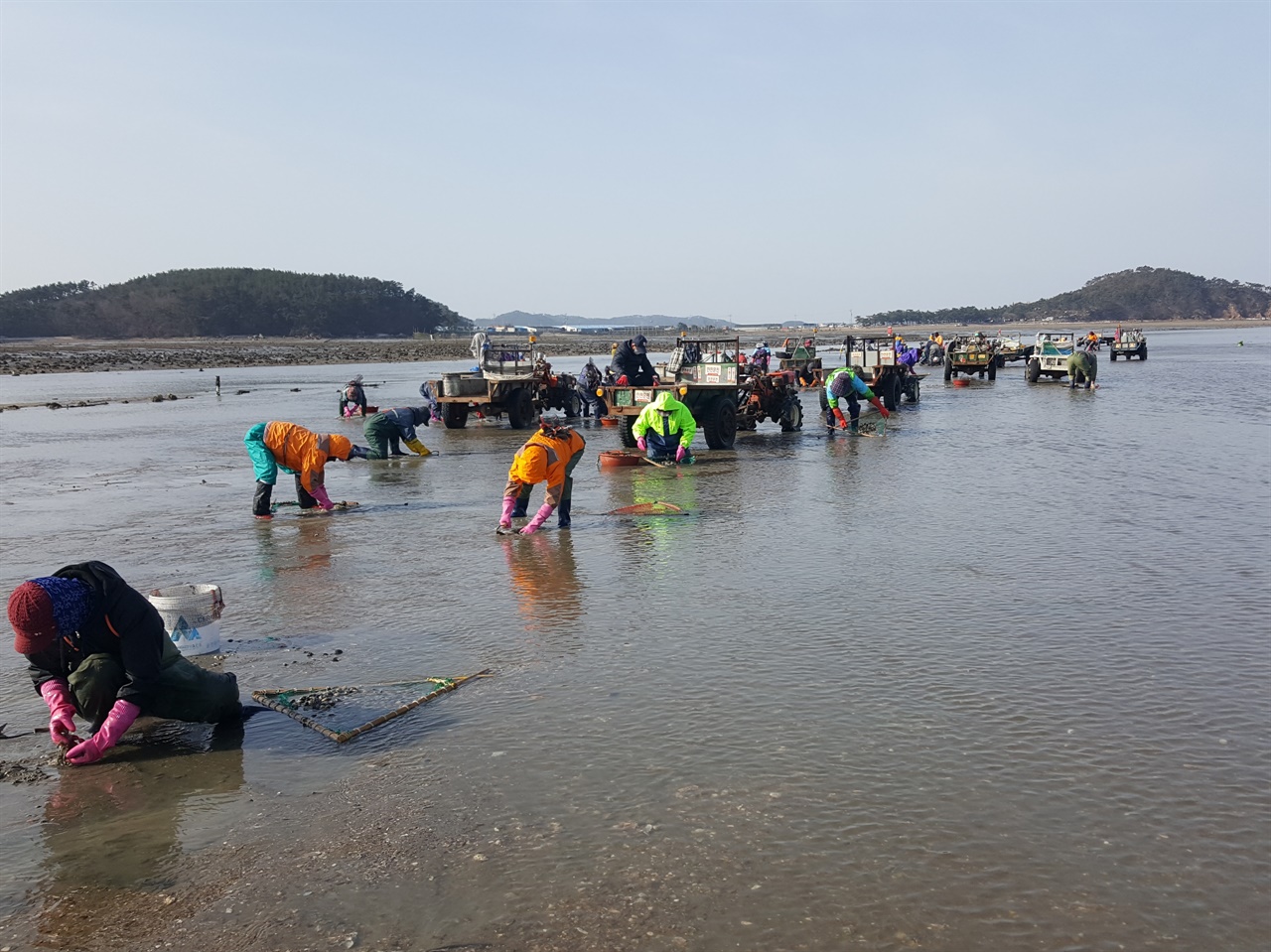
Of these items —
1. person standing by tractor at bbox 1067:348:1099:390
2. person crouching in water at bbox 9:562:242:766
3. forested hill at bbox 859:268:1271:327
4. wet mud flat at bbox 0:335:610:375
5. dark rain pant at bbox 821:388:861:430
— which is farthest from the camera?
forested hill at bbox 859:268:1271:327

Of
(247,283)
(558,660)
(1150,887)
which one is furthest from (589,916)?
(247,283)

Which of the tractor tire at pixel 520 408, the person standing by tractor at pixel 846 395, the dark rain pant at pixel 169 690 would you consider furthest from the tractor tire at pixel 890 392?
the dark rain pant at pixel 169 690

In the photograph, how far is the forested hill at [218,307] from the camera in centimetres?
11719

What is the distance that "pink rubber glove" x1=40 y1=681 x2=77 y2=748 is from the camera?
508cm

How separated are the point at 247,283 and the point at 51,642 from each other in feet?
444

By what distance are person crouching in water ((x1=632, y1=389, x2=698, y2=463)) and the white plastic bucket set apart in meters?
9.68

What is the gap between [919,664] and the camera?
6.25 meters

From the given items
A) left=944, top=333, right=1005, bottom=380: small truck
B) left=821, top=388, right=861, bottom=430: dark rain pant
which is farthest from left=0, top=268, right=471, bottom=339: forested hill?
left=821, top=388, right=861, bottom=430: dark rain pant

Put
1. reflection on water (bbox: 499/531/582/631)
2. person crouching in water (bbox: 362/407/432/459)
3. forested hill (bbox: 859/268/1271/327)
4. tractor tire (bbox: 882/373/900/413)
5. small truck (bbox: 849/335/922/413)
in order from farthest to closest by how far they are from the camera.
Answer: forested hill (bbox: 859/268/1271/327) < tractor tire (bbox: 882/373/900/413) < small truck (bbox: 849/335/922/413) < person crouching in water (bbox: 362/407/432/459) < reflection on water (bbox: 499/531/582/631)

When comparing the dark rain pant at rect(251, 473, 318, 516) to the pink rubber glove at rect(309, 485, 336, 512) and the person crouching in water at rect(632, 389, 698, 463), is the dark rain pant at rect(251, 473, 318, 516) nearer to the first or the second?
the pink rubber glove at rect(309, 485, 336, 512)

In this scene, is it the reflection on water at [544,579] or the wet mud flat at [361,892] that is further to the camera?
the reflection on water at [544,579]

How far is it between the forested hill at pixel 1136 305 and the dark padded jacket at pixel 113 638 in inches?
6895

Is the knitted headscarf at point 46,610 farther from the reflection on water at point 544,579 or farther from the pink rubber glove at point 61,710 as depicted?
the reflection on water at point 544,579

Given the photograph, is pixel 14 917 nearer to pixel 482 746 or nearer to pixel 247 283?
pixel 482 746
